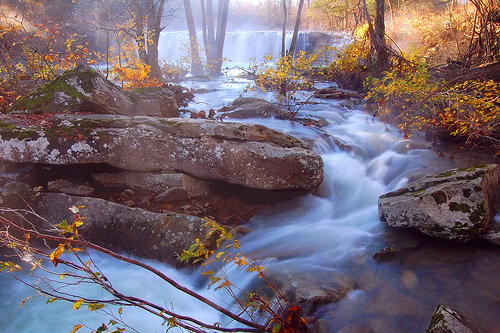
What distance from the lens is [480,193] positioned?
345 cm

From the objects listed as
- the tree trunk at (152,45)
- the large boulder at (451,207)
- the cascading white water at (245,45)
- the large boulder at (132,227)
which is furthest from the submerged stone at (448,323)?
the cascading white water at (245,45)

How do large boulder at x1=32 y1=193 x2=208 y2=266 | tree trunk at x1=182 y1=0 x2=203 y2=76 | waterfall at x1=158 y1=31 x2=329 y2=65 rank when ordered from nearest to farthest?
large boulder at x1=32 y1=193 x2=208 y2=266
tree trunk at x1=182 y1=0 x2=203 y2=76
waterfall at x1=158 y1=31 x2=329 y2=65

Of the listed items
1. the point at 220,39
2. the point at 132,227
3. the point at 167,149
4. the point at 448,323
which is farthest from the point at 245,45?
the point at 448,323

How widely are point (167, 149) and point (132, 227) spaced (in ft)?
4.11

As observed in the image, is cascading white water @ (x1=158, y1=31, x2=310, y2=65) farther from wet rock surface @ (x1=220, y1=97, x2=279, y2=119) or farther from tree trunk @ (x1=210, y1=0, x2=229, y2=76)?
wet rock surface @ (x1=220, y1=97, x2=279, y2=119)

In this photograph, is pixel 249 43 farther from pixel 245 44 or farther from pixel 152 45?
pixel 152 45

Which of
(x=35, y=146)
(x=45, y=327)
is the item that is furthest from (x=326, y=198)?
(x=35, y=146)

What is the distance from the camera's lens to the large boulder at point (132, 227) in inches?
146

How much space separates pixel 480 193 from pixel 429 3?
1655 cm

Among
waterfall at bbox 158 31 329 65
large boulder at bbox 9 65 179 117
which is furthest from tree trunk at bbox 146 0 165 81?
waterfall at bbox 158 31 329 65

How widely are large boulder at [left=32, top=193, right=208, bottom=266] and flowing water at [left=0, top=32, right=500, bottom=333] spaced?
0.27 m

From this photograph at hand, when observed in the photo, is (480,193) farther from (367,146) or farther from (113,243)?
(113,243)

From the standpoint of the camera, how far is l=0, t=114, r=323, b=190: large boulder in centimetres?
422

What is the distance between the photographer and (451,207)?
3.40 meters
